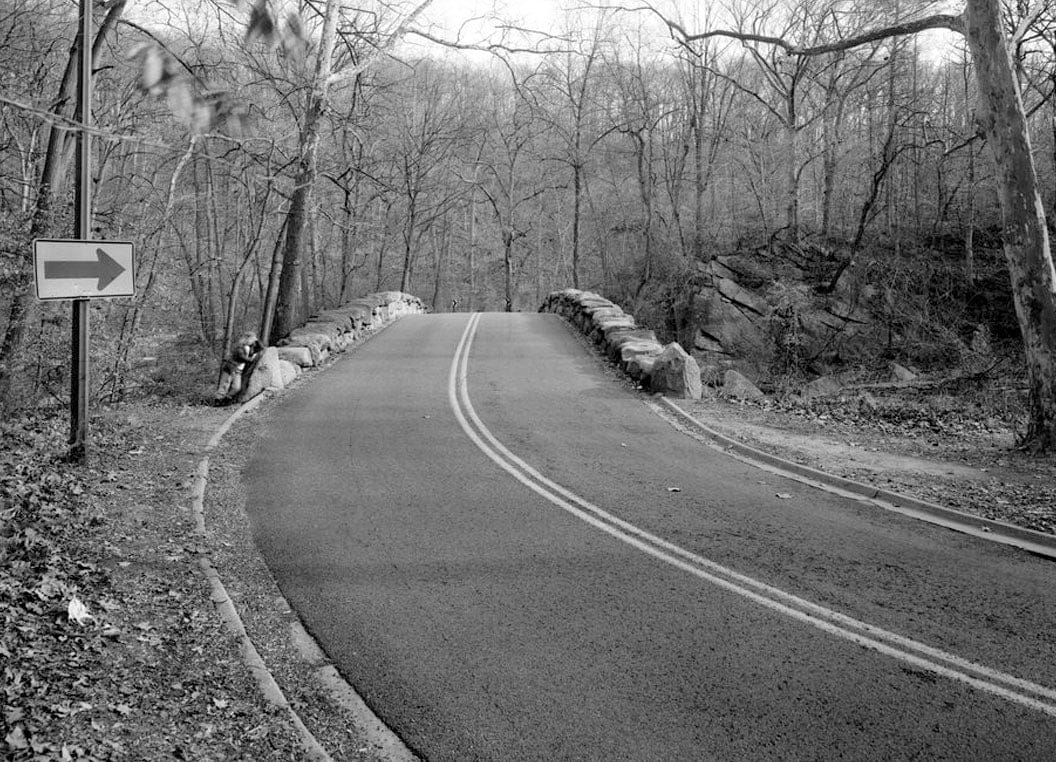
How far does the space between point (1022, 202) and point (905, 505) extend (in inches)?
196

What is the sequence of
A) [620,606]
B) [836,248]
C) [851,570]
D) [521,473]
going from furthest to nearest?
[836,248], [521,473], [851,570], [620,606]

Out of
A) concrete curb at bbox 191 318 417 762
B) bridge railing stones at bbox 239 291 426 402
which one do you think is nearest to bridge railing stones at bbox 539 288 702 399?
bridge railing stones at bbox 239 291 426 402

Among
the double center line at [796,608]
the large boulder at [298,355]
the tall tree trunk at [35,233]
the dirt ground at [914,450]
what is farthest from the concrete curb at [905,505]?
the tall tree trunk at [35,233]

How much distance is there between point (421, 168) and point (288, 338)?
2337 centimetres

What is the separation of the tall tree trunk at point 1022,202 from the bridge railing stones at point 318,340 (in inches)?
460

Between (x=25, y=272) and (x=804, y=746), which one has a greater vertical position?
(x=25, y=272)

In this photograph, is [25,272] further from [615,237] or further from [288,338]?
[615,237]

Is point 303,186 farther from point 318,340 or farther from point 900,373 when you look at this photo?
point 900,373

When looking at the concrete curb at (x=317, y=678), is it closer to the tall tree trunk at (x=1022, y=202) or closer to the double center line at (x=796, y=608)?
the double center line at (x=796, y=608)

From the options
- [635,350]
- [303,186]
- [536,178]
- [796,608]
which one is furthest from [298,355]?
[536,178]

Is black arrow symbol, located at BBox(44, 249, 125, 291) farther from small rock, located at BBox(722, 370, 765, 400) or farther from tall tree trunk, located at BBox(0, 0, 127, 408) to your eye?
small rock, located at BBox(722, 370, 765, 400)

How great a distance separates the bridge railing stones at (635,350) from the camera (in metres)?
13.6

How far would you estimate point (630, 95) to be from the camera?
3409 cm

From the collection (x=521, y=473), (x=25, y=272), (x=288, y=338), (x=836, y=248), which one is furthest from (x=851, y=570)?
(x=836, y=248)
